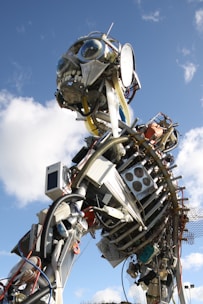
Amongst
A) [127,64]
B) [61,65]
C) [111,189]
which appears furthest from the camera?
[127,64]

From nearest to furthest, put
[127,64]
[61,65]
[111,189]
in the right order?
[111,189], [61,65], [127,64]

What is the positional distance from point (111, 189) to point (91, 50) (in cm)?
446

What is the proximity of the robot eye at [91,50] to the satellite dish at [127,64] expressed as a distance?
2.39ft

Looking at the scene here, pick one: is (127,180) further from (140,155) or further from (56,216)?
(56,216)

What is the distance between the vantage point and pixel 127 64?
12422 millimetres

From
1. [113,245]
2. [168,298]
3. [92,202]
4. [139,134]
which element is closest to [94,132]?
[139,134]

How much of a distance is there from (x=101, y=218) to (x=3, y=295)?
449cm

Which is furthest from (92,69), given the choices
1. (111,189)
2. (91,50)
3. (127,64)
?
(111,189)

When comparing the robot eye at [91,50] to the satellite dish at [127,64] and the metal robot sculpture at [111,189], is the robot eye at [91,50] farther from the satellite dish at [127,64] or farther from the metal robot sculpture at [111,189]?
the satellite dish at [127,64]

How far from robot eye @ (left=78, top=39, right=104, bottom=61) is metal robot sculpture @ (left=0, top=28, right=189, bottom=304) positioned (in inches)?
1.2

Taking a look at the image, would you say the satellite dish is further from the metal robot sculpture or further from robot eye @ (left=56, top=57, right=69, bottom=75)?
robot eye @ (left=56, top=57, right=69, bottom=75)

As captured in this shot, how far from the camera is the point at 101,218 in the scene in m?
11.2

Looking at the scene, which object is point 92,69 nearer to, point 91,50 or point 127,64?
point 91,50

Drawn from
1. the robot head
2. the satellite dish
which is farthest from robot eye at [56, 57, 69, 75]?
the satellite dish
